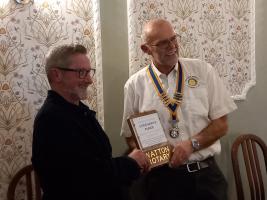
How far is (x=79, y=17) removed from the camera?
6.89 feet

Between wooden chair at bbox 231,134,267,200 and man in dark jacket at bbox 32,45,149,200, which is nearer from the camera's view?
man in dark jacket at bbox 32,45,149,200

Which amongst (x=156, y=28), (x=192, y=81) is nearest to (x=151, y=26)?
(x=156, y=28)

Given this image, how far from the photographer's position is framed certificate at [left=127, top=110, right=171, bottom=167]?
1.70 metres

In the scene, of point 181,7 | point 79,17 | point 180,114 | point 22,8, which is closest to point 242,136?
point 180,114

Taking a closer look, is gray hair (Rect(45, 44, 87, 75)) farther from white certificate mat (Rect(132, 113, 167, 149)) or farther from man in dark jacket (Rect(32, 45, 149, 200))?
white certificate mat (Rect(132, 113, 167, 149))

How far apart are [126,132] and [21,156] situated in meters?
0.63

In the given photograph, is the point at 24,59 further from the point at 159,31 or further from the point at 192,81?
the point at 192,81

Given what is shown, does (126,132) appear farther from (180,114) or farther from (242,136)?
(242,136)

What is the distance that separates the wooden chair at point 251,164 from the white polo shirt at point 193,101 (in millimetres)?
367

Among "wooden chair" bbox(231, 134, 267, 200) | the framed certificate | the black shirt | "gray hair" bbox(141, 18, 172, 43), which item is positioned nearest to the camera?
the black shirt

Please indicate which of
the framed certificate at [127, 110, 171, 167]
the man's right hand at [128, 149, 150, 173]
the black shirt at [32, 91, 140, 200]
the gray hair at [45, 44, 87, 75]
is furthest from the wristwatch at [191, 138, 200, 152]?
the gray hair at [45, 44, 87, 75]

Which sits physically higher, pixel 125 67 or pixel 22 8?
pixel 22 8

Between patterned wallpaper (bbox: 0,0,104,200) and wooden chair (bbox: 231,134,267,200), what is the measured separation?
1240 millimetres

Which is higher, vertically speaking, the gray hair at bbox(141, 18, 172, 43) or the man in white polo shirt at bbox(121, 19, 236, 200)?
the gray hair at bbox(141, 18, 172, 43)
